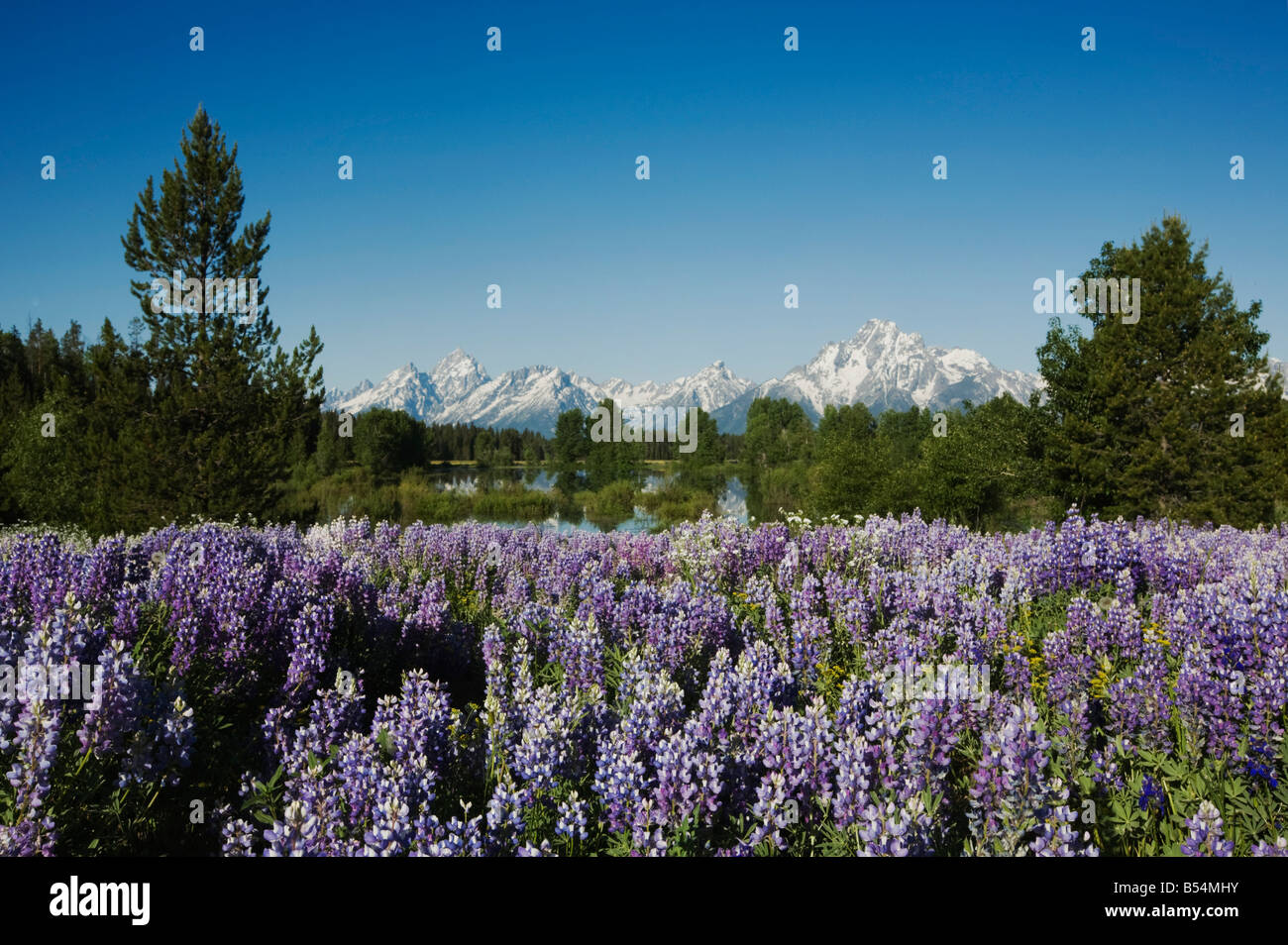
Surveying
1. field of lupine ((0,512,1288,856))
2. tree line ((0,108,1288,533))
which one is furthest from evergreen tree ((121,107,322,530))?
field of lupine ((0,512,1288,856))

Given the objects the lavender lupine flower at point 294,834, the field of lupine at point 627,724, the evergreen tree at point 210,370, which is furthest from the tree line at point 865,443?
the lavender lupine flower at point 294,834

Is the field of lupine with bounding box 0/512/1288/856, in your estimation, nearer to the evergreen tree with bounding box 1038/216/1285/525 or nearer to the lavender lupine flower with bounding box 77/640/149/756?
the lavender lupine flower with bounding box 77/640/149/756

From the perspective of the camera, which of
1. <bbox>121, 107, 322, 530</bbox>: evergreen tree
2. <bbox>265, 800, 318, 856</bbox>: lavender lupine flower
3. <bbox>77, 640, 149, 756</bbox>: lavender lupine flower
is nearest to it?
<bbox>265, 800, 318, 856</bbox>: lavender lupine flower

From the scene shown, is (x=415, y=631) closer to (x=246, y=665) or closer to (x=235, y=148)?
(x=246, y=665)

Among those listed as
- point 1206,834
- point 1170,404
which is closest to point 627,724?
point 1206,834

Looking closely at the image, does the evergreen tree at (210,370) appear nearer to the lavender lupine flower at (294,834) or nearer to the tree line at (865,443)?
the tree line at (865,443)

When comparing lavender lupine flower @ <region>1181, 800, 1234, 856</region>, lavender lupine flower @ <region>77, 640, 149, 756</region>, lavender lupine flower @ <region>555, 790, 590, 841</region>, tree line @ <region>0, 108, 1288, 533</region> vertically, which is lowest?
lavender lupine flower @ <region>555, 790, 590, 841</region>

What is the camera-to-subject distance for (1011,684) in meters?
4.44

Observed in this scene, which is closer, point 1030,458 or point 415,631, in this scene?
point 415,631

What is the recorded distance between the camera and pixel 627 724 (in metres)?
3.17

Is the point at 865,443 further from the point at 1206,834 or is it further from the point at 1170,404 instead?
the point at 1206,834

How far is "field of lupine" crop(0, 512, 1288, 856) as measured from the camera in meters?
2.70

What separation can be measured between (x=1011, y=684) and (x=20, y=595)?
7.27m
